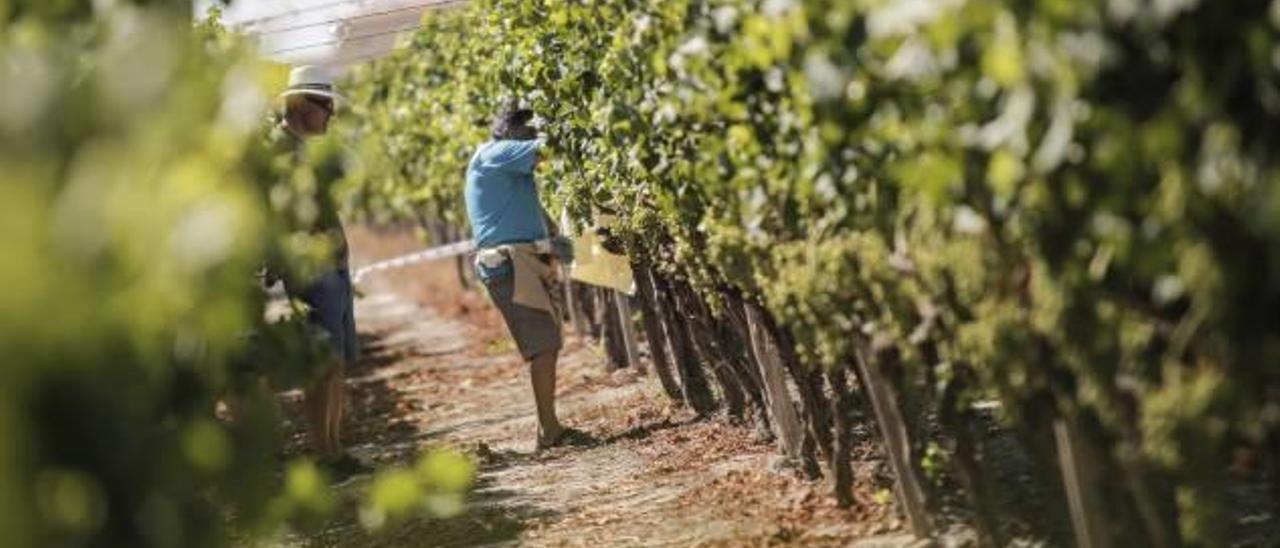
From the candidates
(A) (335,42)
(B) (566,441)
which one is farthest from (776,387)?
(A) (335,42)

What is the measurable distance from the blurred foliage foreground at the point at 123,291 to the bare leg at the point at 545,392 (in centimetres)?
730

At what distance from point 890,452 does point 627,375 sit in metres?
7.44

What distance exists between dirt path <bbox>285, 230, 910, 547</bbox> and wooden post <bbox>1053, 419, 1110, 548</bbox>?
5.20 ft

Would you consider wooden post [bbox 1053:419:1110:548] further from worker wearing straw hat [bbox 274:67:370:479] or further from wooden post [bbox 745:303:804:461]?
worker wearing straw hat [bbox 274:67:370:479]

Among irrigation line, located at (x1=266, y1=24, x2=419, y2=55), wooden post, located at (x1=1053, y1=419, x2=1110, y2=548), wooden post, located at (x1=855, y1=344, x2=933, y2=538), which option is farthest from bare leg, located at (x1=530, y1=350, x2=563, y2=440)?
wooden post, located at (x1=1053, y1=419, x2=1110, y2=548)

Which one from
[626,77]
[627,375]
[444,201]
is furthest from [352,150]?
[444,201]

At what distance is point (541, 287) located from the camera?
11.4 meters

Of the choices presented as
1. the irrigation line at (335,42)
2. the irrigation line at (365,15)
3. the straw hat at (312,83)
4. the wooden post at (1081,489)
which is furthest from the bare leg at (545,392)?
the wooden post at (1081,489)

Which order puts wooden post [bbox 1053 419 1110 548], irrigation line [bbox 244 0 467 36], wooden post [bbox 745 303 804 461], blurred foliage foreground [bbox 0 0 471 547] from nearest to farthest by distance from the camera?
1. blurred foliage foreground [bbox 0 0 471 547]
2. wooden post [bbox 1053 419 1110 548]
3. wooden post [bbox 745 303 804 461]
4. irrigation line [bbox 244 0 467 36]

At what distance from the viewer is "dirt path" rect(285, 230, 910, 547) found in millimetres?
8203

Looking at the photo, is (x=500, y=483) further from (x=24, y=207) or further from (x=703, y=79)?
(x=24, y=207)

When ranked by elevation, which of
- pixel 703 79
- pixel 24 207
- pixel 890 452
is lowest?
pixel 890 452

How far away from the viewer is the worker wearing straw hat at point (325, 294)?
405 inches

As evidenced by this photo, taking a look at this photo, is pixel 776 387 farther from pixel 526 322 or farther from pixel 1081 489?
pixel 1081 489
